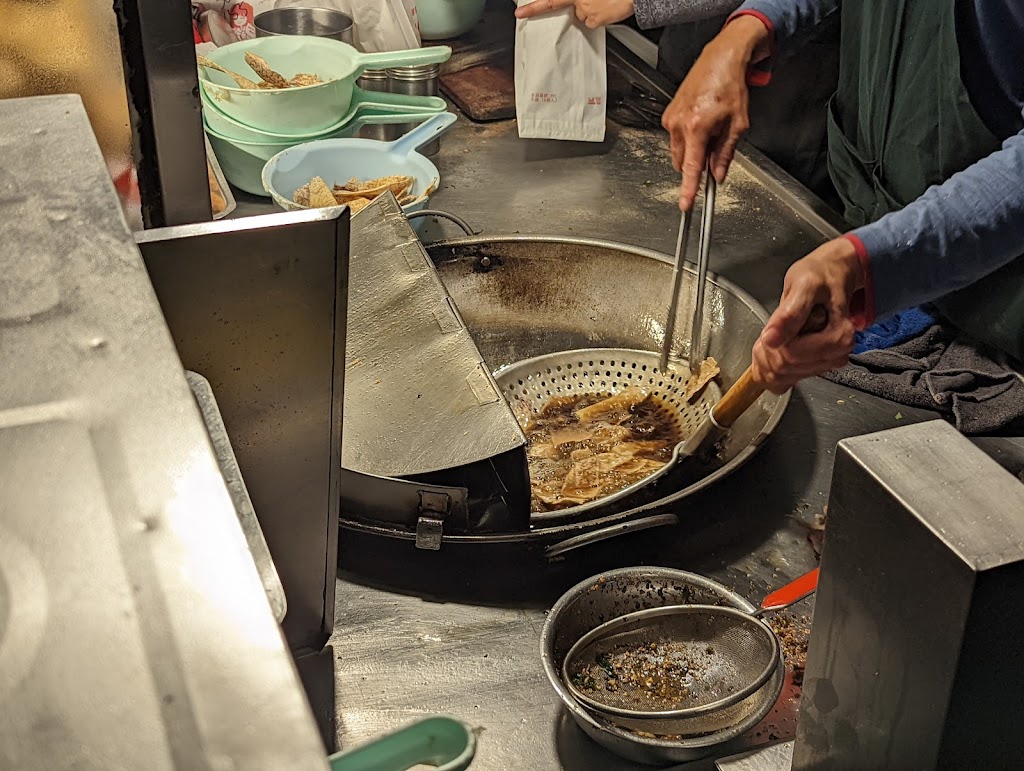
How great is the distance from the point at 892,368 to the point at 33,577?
1.36 metres

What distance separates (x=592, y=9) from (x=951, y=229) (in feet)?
3.21

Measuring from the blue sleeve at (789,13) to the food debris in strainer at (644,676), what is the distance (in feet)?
4.06

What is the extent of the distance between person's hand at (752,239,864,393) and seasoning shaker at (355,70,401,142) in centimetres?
114

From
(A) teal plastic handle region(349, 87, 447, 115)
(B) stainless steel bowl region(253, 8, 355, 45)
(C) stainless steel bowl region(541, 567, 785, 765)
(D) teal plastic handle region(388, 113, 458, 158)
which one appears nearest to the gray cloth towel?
(C) stainless steel bowl region(541, 567, 785, 765)

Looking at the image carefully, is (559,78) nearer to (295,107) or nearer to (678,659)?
(295,107)

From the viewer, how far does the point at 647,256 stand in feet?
5.37

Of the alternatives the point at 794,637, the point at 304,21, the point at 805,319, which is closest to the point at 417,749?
the point at 794,637

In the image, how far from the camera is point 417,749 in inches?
17.1

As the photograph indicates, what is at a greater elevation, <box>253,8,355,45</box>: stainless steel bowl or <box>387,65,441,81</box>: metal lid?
<box>253,8,355,45</box>: stainless steel bowl

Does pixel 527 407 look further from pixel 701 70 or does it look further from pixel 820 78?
pixel 820 78

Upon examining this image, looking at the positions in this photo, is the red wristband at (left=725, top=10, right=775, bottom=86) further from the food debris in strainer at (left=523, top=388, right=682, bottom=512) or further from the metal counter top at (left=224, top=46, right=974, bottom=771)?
the food debris in strainer at (left=523, top=388, right=682, bottom=512)

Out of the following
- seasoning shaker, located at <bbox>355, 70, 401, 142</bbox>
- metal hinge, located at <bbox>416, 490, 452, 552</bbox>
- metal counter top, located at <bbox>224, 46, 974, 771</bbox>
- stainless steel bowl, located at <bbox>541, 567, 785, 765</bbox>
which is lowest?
metal counter top, located at <bbox>224, 46, 974, 771</bbox>

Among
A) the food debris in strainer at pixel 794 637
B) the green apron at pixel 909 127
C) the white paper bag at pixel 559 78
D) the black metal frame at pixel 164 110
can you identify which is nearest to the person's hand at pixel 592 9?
the white paper bag at pixel 559 78

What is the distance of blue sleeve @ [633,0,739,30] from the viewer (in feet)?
6.68
